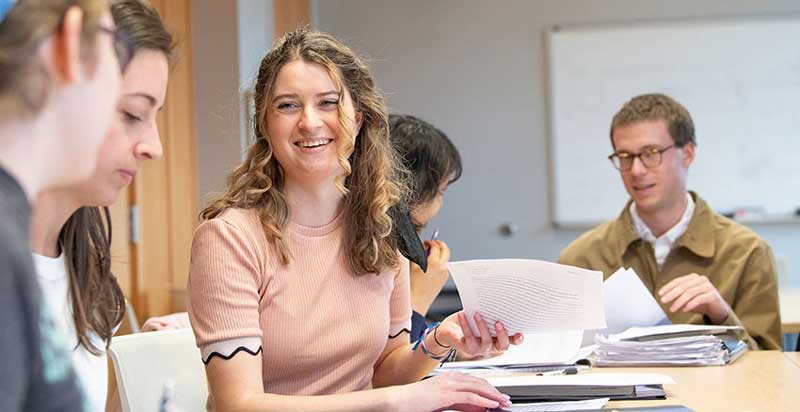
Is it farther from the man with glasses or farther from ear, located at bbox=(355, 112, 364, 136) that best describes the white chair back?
the man with glasses

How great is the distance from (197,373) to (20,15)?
1306 millimetres

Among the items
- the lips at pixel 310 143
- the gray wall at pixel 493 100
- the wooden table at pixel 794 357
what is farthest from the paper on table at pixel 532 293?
the gray wall at pixel 493 100

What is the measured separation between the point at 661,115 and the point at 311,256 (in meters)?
1.43

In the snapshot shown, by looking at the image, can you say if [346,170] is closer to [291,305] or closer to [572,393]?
[291,305]

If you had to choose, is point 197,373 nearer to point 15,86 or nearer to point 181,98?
point 15,86

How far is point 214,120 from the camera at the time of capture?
4008mm

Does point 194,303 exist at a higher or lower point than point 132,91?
lower

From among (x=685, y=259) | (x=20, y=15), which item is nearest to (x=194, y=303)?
(x=20, y=15)

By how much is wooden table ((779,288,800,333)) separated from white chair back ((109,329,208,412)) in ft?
6.05

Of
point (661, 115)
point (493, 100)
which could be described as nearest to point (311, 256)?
point (661, 115)

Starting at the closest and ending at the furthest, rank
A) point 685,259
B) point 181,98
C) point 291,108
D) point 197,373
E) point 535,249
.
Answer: point 291,108 → point 197,373 → point 685,259 → point 181,98 → point 535,249

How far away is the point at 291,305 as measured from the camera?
169 centimetres

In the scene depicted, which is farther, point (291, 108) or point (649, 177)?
point (649, 177)

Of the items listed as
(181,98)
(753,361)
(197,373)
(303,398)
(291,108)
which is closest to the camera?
(303,398)
